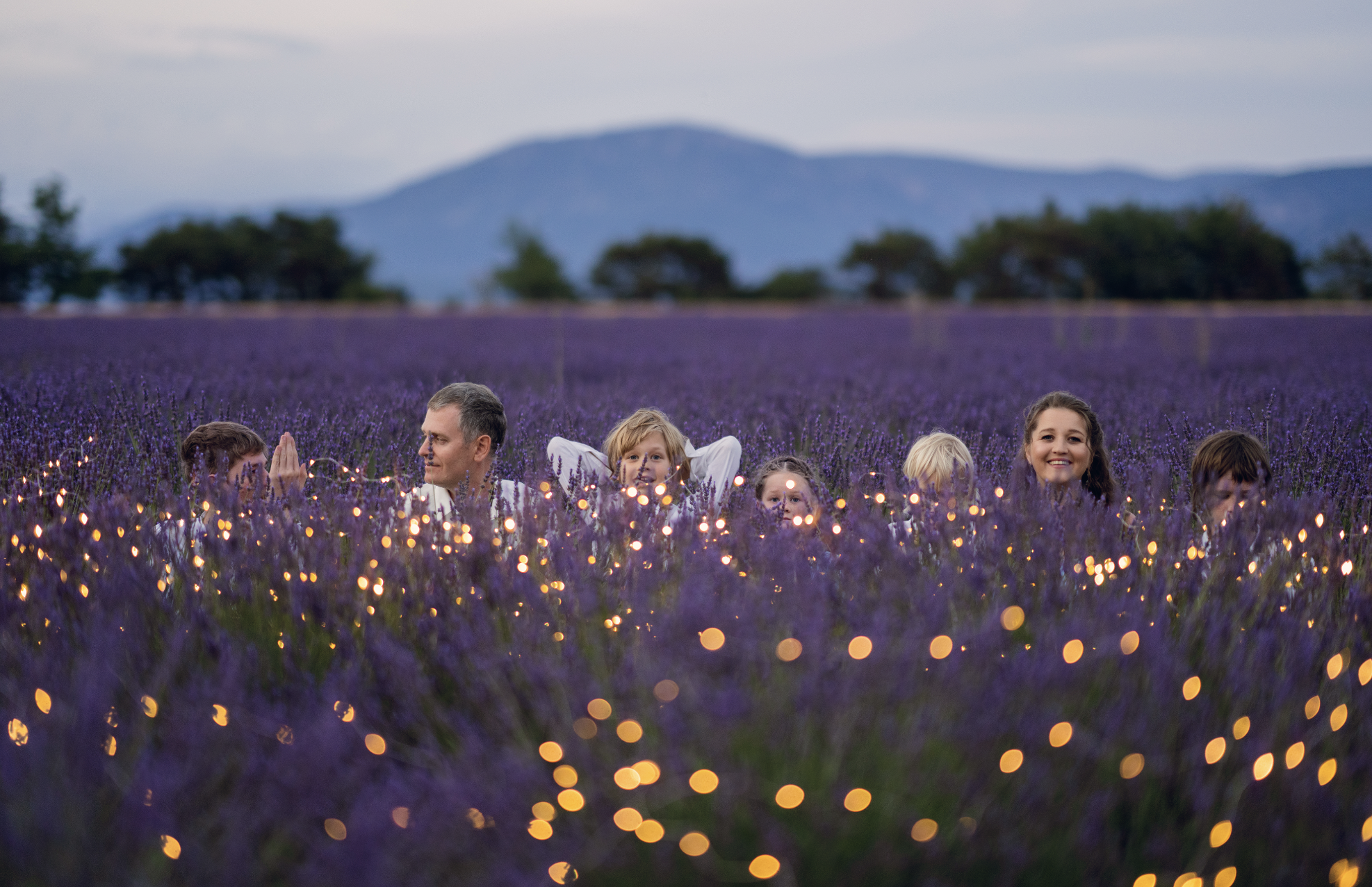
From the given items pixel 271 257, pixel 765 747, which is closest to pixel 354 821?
pixel 765 747

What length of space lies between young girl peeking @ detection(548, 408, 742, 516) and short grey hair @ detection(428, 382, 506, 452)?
0.74ft

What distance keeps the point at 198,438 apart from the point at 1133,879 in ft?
9.30

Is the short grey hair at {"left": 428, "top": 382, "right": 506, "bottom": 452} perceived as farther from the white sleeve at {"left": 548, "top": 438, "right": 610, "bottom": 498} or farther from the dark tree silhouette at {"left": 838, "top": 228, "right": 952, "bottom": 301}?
the dark tree silhouette at {"left": 838, "top": 228, "right": 952, "bottom": 301}

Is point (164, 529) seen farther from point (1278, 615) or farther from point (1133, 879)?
point (1278, 615)

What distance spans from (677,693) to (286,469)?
1871mm

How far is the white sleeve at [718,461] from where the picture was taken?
10.5ft

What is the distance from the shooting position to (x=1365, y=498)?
2877 millimetres

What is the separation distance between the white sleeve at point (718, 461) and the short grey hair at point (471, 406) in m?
0.70

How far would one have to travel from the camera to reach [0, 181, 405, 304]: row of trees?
3119cm

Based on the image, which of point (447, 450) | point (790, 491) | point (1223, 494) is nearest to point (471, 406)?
point (447, 450)

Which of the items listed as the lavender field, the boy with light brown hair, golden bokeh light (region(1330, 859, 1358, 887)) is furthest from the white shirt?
golden bokeh light (region(1330, 859, 1358, 887))

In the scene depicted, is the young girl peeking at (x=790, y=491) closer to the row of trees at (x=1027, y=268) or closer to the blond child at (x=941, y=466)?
the blond child at (x=941, y=466)

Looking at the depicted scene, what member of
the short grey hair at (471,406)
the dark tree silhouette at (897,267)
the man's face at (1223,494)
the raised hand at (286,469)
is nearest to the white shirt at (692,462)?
the short grey hair at (471,406)

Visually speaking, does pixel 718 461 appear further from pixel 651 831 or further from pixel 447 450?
pixel 651 831
